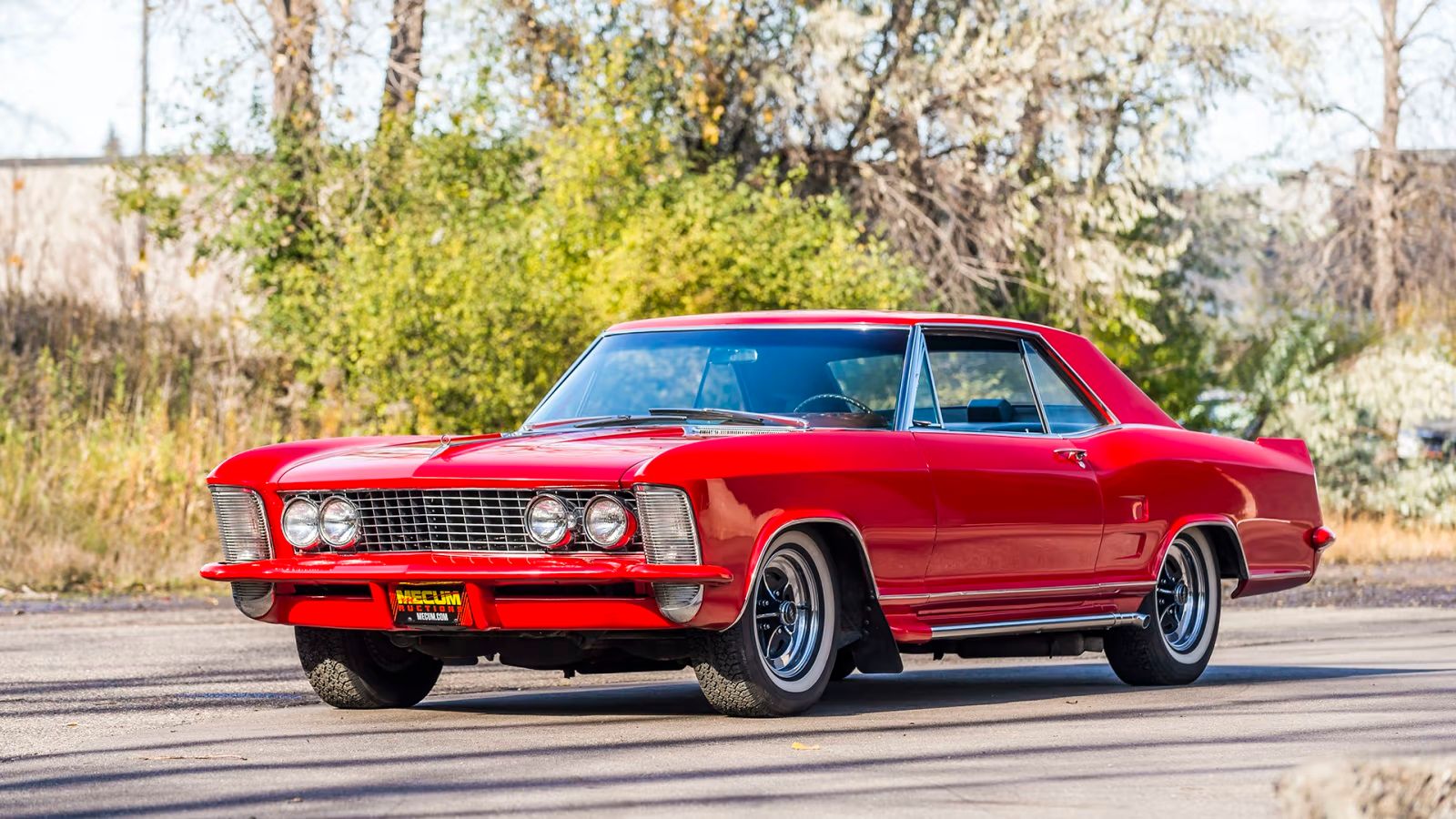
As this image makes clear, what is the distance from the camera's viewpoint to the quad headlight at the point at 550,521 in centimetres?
748

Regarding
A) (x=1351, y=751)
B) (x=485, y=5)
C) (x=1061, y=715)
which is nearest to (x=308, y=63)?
(x=485, y=5)

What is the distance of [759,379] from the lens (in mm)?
8812

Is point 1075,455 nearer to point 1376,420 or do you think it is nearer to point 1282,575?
point 1282,575

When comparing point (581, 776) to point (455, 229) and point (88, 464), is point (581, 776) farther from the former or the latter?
point (455, 229)

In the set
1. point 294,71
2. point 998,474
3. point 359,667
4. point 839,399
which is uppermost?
point 294,71

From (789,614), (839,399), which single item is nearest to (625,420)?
(839,399)

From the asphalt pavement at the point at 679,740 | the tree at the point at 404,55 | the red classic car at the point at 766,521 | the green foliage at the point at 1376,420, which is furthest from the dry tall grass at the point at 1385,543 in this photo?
the red classic car at the point at 766,521

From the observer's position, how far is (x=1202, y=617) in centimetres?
1013

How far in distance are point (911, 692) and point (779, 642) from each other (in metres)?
1.81

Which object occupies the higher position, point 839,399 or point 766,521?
point 839,399

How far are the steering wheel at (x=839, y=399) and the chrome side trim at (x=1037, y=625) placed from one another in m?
0.94

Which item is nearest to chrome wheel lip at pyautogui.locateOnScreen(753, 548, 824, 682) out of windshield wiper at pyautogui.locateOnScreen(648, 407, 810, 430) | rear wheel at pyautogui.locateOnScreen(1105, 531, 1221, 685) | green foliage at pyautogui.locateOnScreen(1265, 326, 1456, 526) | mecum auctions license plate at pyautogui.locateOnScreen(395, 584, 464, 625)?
windshield wiper at pyautogui.locateOnScreen(648, 407, 810, 430)

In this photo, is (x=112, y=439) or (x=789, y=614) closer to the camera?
(x=789, y=614)

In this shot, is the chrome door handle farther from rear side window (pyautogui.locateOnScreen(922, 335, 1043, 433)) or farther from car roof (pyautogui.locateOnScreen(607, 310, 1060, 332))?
car roof (pyautogui.locateOnScreen(607, 310, 1060, 332))
